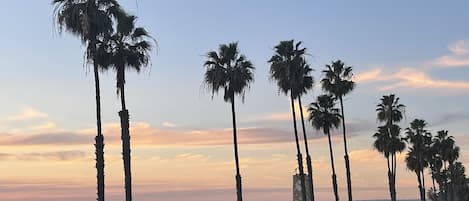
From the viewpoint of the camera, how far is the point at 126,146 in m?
42.8

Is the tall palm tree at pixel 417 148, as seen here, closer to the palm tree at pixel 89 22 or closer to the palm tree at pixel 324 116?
the palm tree at pixel 324 116

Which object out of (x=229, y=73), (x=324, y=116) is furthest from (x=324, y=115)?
(x=229, y=73)

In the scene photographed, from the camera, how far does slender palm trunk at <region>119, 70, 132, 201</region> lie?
136ft

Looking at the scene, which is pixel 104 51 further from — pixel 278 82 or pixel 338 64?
pixel 338 64

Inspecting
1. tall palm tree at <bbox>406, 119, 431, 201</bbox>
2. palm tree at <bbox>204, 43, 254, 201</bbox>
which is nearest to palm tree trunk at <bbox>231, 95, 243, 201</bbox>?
palm tree at <bbox>204, 43, 254, 201</bbox>

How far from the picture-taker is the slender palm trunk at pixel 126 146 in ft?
136

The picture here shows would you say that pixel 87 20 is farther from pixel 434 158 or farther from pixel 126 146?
pixel 434 158

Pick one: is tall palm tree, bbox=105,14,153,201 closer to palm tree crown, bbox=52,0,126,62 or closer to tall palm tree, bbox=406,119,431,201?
→ palm tree crown, bbox=52,0,126,62

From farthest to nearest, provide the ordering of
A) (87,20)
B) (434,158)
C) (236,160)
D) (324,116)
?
(434,158) < (324,116) < (236,160) < (87,20)

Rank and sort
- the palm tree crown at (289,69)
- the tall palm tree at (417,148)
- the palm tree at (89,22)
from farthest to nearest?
1. the tall palm tree at (417,148)
2. the palm tree crown at (289,69)
3. the palm tree at (89,22)

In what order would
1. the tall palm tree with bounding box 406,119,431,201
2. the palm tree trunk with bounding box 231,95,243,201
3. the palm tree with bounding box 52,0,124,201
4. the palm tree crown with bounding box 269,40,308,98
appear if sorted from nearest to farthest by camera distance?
the palm tree with bounding box 52,0,124,201
the palm tree trunk with bounding box 231,95,243,201
the palm tree crown with bounding box 269,40,308,98
the tall palm tree with bounding box 406,119,431,201

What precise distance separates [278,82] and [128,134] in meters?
23.1

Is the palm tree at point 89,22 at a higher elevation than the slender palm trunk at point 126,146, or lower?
higher

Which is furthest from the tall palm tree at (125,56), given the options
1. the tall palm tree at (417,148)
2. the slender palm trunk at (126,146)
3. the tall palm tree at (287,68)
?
the tall palm tree at (417,148)
